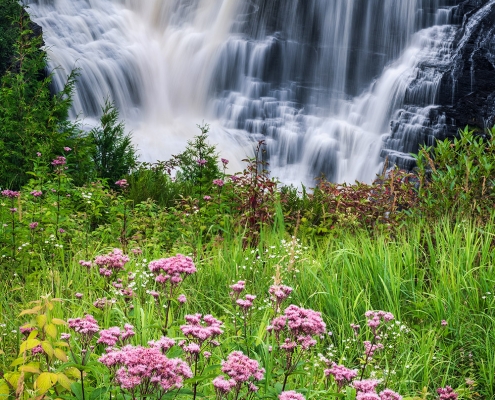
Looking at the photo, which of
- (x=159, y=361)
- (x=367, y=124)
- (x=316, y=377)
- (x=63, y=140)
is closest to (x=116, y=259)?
(x=316, y=377)

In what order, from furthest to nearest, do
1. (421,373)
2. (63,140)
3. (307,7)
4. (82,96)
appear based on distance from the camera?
1. (307,7)
2. (82,96)
3. (63,140)
4. (421,373)

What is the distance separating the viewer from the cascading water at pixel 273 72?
1298 centimetres

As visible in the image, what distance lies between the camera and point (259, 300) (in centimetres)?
413

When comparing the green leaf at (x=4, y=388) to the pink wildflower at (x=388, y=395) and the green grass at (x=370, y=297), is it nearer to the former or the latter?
the green grass at (x=370, y=297)

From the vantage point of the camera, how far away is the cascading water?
13.0 m

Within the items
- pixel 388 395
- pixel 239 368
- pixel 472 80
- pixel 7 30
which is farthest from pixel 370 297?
pixel 472 80

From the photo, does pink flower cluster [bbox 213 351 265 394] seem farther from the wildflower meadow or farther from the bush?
the bush

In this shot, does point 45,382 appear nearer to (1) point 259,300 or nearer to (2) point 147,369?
(2) point 147,369

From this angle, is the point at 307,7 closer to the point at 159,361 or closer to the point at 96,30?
the point at 96,30

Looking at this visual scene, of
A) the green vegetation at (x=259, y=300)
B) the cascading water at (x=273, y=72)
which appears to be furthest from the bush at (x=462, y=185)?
the cascading water at (x=273, y=72)

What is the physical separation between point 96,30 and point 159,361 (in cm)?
1414

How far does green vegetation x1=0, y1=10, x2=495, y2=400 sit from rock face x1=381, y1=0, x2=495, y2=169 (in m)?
6.09

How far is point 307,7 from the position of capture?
15.8 metres

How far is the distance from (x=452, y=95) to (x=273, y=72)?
13.7 feet
